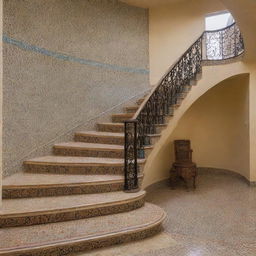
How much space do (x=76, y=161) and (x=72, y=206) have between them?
90 cm

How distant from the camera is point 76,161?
11.5ft

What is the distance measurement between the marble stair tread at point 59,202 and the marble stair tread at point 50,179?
166 mm

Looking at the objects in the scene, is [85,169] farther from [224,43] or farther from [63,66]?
[224,43]

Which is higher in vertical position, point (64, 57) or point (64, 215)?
point (64, 57)

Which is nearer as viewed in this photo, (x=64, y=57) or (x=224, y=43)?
(x=64, y=57)

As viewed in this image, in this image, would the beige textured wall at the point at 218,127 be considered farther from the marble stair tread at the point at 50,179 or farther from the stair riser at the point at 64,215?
the stair riser at the point at 64,215

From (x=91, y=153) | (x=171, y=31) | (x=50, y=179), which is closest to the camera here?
(x=50, y=179)

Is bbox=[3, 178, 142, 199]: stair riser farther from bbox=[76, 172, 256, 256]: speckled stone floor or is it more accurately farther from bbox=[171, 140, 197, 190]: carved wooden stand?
bbox=[171, 140, 197, 190]: carved wooden stand

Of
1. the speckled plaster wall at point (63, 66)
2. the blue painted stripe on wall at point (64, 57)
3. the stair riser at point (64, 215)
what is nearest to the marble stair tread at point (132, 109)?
the speckled plaster wall at point (63, 66)

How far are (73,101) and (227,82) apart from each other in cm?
394

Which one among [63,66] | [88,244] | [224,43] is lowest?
[88,244]

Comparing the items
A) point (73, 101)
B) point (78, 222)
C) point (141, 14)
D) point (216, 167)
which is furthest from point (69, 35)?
point (216, 167)

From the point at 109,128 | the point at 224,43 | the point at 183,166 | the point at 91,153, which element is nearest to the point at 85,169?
the point at 91,153

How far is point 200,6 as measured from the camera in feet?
19.9
